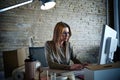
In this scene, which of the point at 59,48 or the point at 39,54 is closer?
the point at 59,48

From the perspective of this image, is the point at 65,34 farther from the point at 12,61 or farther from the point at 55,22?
the point at 55,22

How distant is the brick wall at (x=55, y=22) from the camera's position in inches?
129

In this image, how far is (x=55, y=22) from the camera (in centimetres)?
366

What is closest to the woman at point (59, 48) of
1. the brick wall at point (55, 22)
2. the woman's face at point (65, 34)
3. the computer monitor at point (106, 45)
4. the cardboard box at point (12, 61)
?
the woman's face at point (65, 34)

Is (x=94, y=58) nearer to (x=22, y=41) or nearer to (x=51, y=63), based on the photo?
(x=22, y=41)

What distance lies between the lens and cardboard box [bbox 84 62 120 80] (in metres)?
1.19

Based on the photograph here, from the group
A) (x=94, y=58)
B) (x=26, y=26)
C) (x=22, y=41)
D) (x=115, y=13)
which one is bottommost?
(x=94, y=58)

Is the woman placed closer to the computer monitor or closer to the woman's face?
the woman's face

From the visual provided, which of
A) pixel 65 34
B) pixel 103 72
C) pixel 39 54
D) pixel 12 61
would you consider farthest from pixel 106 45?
pixel 39 54

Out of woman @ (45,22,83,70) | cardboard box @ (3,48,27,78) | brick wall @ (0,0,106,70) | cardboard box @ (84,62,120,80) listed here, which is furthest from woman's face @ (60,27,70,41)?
brick wall @ (0,0,106,70)

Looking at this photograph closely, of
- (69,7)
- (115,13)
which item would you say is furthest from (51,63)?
(115,13)

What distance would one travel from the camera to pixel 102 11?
4.16m

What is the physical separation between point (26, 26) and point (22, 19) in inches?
6.0

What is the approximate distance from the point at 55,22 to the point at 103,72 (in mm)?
2556
